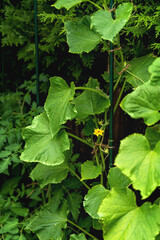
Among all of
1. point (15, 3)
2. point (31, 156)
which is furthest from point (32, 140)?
point (15, 3)

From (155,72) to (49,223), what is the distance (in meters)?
0.95

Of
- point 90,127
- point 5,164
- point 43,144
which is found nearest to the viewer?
point 43,144

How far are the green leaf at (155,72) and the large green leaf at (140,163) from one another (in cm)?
20

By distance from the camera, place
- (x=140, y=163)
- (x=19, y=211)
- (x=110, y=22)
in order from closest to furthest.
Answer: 1. (x=140, y=163)
2. (x=110, y=22)
3. (x=19, y=211)

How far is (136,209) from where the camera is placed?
118cm

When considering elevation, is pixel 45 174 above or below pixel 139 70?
below

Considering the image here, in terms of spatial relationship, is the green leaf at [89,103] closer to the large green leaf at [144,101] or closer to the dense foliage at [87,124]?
the dense foliage at [87,124]

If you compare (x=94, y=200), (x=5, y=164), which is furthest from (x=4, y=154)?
(x=94, y=200)

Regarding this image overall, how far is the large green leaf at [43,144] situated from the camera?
4.60ft

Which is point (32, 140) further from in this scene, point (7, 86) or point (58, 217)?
point (7, 86)

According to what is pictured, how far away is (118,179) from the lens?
135cm

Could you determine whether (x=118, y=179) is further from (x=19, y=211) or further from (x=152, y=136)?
(x=19, y=211)

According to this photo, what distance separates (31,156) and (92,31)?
600 mm

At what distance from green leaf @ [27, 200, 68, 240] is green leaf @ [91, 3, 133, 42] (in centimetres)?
94
